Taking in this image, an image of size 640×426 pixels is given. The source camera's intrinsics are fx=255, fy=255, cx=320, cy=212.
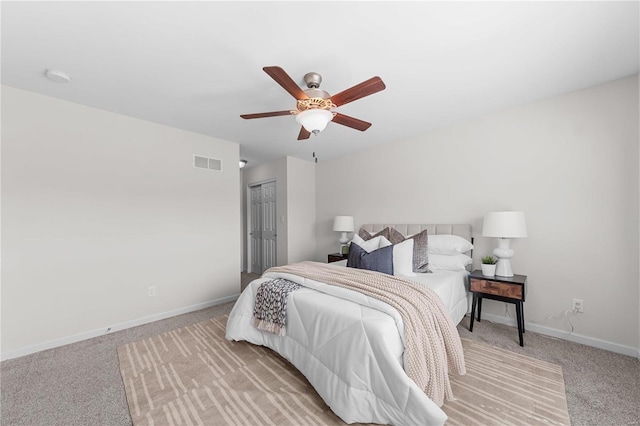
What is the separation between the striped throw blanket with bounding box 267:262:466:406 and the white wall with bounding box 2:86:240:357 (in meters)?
2.24

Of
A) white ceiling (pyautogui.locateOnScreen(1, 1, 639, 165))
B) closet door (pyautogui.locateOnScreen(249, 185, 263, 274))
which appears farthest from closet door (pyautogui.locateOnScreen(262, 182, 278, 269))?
white ceiling (pyautogui.locateOnScreen(1, 1, 639, 165))

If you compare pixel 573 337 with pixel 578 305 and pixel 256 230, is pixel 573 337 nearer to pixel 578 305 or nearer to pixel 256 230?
pixel 578 305

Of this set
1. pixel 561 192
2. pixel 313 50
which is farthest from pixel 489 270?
pixel 313 50

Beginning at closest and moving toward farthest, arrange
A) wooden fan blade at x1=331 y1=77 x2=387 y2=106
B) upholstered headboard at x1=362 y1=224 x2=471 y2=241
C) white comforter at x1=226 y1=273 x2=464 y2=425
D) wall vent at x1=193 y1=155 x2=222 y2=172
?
1. white comforter at x1=226 y1=273 x2=464 y2=425
2. wooden fan blade at x1=331 y1=77 x2=387 y2=106
3. upholstered headboard at x1=362 y1=224 x2=471 y2=241
4. wall vent at x1=193 y1=155 x2=222 y2=172

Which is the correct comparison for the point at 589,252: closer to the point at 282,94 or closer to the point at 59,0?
the point at 282,94

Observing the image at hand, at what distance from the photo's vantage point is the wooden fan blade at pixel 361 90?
1.66 metres

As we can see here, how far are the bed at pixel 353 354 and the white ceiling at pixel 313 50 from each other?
1.80m

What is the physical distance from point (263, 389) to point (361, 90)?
2.22m

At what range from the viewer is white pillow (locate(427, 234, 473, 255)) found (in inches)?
116

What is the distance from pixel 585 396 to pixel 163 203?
4.31 meters

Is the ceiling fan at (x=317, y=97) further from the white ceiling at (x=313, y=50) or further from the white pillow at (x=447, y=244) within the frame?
the white pillow at (x=447, y=244)

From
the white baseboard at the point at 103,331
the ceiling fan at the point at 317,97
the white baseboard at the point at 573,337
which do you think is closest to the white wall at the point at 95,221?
the white baseboard at the point at 103,331

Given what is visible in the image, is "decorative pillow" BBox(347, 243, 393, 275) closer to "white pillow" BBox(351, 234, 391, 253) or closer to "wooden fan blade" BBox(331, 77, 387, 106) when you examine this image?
"white pillow" BBox(351, 234, 391, 253)

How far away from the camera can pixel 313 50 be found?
1.83 metres
